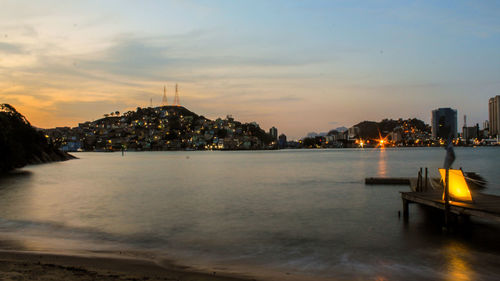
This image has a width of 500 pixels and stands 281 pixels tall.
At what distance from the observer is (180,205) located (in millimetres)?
28109

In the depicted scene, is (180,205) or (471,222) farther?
(180,205)

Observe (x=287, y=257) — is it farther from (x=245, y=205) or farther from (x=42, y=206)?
(x=42, y=206)

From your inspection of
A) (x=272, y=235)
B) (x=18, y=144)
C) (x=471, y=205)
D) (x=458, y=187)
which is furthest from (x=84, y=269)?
(x=18, y=144)

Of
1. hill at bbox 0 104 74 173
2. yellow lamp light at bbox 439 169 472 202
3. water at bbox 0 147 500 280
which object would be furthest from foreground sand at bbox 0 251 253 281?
hill at bbox 0 104 74 173

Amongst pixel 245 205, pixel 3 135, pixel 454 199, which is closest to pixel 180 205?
pixel 245 205

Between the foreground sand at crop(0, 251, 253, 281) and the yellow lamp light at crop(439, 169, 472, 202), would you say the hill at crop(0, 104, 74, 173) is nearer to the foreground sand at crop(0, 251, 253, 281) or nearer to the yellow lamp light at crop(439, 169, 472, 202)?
the foreground sand at crop(0, 251, 253, 281)

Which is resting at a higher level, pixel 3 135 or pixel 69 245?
pixel 3 135

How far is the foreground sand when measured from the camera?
31.7ft

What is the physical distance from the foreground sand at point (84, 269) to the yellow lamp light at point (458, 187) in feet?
34.1

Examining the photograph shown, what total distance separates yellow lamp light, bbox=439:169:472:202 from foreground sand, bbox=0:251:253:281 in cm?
1041

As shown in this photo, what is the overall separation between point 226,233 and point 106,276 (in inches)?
343

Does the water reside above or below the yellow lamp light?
below

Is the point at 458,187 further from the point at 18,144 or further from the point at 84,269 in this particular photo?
the point at 18,144

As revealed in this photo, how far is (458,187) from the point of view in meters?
16.5
